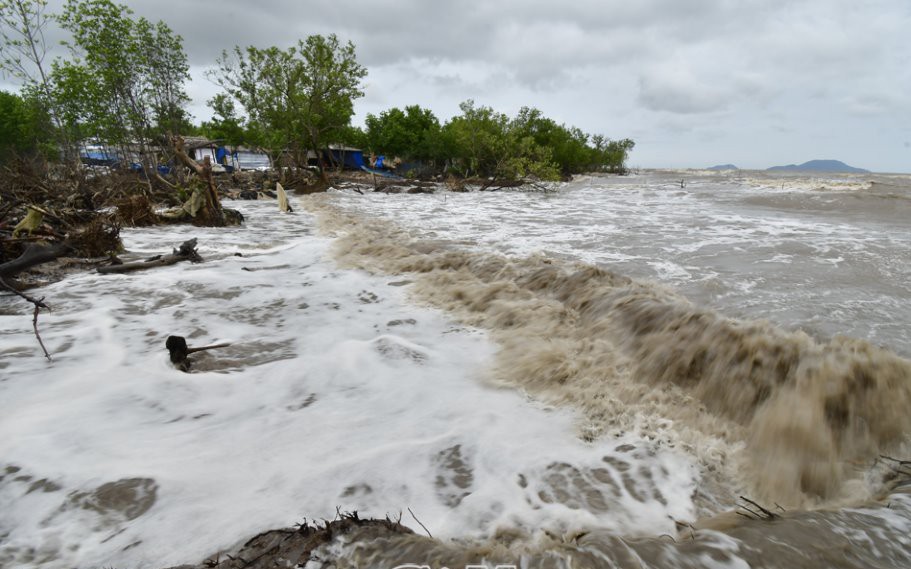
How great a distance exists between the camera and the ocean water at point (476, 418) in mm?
1901

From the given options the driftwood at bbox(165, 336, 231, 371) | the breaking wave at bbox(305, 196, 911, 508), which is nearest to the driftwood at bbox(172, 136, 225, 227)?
the driftwood at bbox(165, 336, 231, 371)

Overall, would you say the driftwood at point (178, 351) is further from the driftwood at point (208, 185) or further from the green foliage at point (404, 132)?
the green foliage at point (404, 132)

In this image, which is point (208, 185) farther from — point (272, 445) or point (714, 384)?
point (714, 384)

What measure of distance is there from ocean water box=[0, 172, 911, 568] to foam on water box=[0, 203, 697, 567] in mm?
16

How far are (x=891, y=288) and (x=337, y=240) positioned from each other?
9.29 metres

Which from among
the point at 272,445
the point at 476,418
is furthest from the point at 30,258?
the point at 476,418

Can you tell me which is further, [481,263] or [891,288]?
[481,263]

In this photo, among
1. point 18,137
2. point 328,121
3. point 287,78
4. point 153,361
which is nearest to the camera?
point 153,361

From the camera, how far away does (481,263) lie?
6.77 meters

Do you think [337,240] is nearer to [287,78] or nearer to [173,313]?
[173,313]

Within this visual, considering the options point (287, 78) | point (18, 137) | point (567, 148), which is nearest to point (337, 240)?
point (287, 78)

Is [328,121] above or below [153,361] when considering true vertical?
above

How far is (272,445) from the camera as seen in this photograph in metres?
2.61

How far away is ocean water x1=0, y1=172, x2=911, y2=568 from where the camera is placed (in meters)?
1.90
